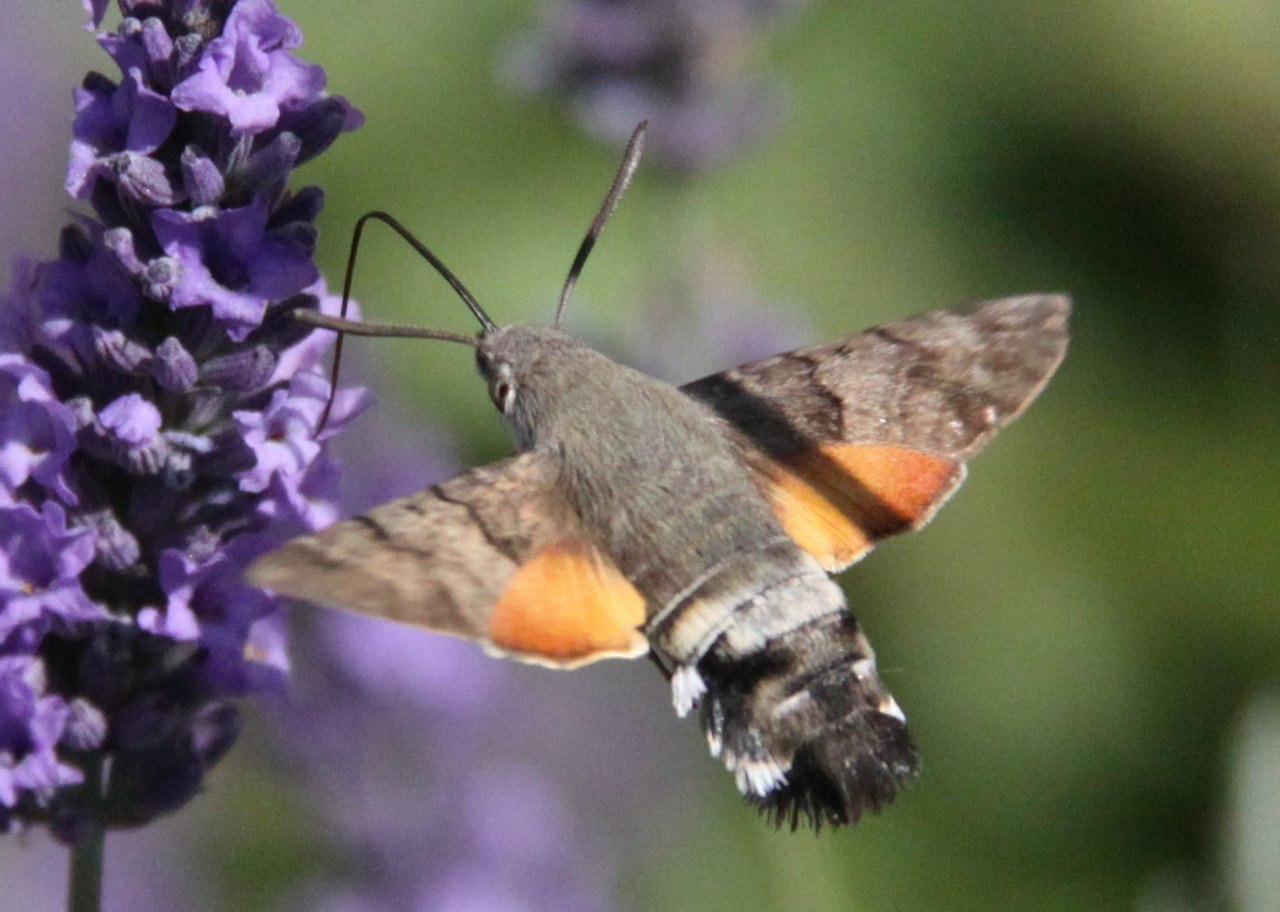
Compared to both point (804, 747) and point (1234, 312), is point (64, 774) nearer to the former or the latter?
point (804, 747)

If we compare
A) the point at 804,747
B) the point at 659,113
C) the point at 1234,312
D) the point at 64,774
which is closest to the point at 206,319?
the point at 64,774

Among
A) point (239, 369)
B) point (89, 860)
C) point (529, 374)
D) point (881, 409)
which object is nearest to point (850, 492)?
point (881, 409)

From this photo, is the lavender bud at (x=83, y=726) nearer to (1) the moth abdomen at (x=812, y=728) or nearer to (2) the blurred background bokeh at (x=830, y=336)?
(1) the moth abdomen at (x=812, y=728)

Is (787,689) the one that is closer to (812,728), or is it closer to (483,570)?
(812,728)

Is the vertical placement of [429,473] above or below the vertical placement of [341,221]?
below

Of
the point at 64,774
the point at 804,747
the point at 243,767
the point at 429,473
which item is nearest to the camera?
the point at 64,774

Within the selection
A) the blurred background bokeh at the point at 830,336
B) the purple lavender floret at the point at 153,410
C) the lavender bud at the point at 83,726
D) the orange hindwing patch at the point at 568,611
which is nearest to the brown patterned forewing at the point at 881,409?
the orange hindwing patch at the point at 568,611

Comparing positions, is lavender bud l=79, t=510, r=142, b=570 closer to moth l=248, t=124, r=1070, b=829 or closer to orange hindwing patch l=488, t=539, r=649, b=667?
moth l=248, t=124, r=1070, b=829
